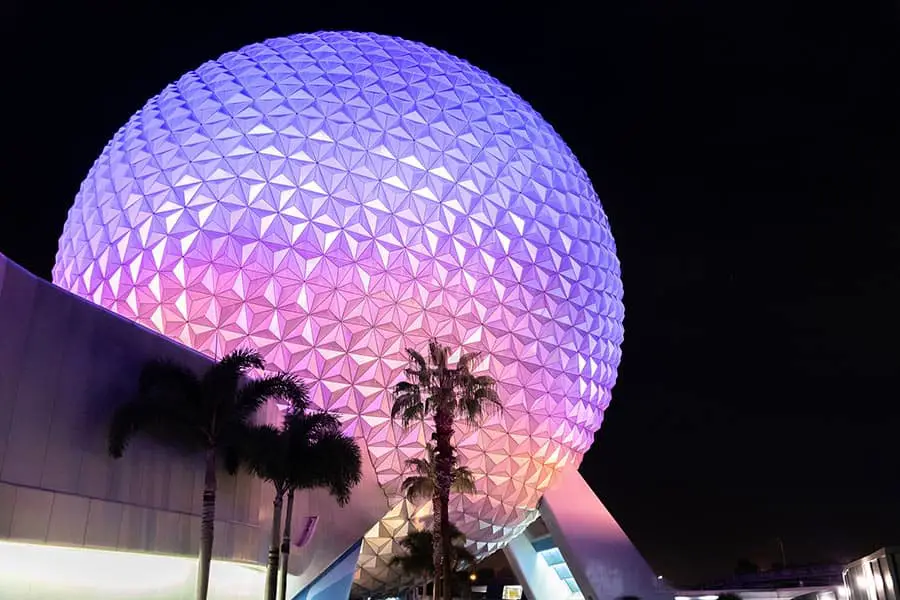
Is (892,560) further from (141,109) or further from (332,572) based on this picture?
(141,109)

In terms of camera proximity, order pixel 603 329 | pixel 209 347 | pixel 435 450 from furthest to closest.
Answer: pixel 603 329
pixel 209 347
pixel 435 450

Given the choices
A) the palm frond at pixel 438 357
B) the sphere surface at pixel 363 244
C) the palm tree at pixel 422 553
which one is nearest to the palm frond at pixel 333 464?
the palm frond at pixel 438 357

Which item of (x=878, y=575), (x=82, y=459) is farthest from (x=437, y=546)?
(x=878, y=575)

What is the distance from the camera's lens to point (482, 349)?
2555cm

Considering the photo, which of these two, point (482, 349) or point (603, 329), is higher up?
point (603, 329)

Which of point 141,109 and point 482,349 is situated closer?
point 482,349

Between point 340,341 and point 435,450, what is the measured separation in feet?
17.8

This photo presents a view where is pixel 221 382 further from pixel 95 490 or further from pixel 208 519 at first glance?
pixel 95 490

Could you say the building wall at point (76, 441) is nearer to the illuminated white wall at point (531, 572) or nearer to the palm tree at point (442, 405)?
the palm tree at point (442, 405)

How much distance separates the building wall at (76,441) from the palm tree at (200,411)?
366 millimetres

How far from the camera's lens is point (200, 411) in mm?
17641

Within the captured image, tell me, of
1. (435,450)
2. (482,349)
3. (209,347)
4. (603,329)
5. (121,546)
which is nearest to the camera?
(121,546)

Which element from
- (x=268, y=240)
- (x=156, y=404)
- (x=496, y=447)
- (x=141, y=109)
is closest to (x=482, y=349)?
(x=496, y=447)

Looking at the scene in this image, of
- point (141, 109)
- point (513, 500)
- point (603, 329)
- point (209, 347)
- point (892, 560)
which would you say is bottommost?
point (892, 560)
